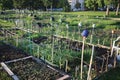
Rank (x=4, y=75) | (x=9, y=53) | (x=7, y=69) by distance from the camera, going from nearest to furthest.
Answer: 1. (x=4, y=75)
2. (x=7, y=69)
3. (x=9, y=53)

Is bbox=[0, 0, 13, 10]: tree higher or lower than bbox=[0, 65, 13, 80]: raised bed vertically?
higher

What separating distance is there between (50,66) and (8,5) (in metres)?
24.0

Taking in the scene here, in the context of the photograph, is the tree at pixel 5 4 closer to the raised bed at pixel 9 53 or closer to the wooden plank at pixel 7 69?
the raised bed at pixel 9 53

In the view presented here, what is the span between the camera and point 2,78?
605 cm

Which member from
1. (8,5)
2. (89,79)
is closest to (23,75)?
(89,79)

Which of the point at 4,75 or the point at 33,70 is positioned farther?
the point at 33,70

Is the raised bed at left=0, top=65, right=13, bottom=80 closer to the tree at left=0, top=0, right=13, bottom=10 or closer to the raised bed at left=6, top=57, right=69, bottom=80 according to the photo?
the raised bed at left=6, top=57, right=69, bottom=80

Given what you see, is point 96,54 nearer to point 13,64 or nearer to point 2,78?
point 13,64

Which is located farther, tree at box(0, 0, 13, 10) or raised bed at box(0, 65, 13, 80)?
tree at box(0, 0, 13, 10)

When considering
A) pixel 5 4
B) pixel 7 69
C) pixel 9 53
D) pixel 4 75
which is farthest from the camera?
pixel 5 4

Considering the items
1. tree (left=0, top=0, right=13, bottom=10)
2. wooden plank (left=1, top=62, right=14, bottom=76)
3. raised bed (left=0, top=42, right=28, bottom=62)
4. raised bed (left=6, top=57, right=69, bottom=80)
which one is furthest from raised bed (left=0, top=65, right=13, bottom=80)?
tree (left=0, top=0, right=13, bottom=10)

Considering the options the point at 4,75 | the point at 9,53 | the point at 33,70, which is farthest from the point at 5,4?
the point at 4,75

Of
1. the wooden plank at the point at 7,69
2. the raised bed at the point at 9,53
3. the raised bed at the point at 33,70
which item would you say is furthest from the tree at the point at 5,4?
the wooden plank at the point at 7,69

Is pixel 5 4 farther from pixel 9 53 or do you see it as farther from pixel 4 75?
pixel 4 75
